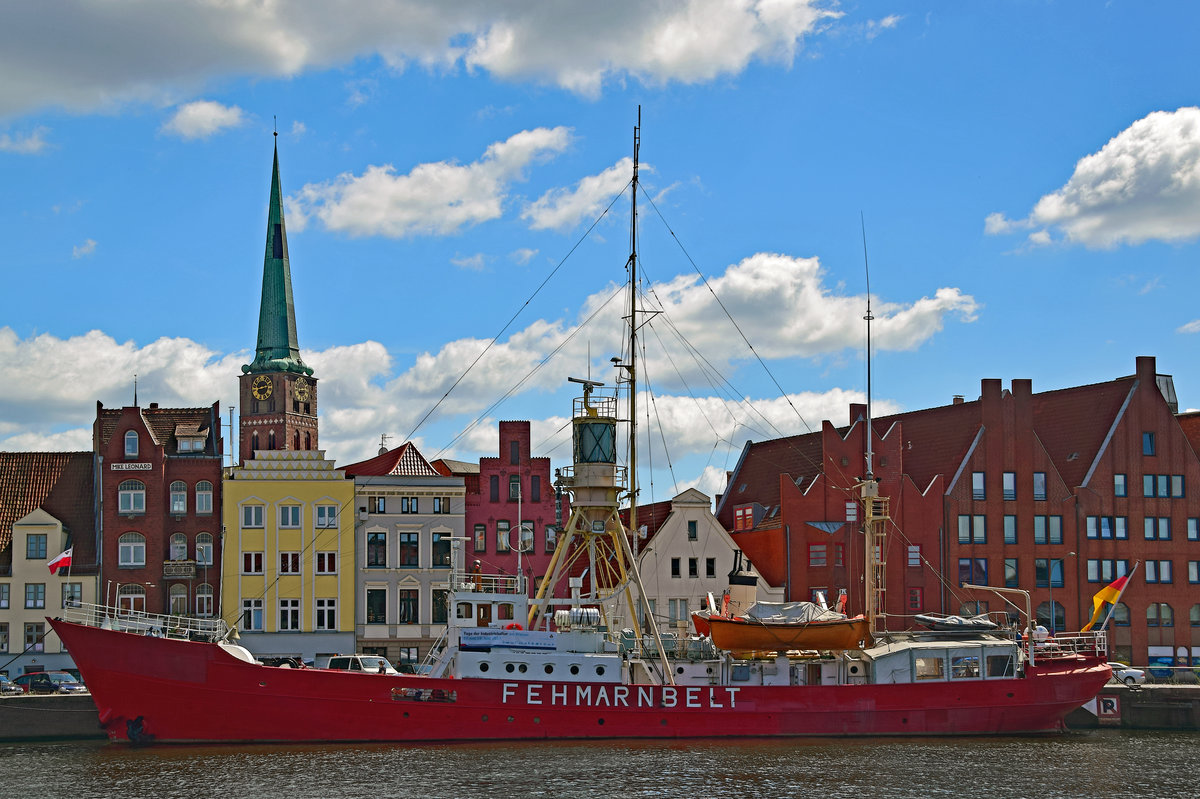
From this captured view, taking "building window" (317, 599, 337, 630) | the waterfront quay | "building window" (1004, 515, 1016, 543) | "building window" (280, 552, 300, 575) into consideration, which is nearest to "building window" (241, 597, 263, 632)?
"building window" (280, 552, 300, 575)

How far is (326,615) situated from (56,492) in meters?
14.2

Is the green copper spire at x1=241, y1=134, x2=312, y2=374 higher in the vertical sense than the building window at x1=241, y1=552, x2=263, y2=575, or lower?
higher

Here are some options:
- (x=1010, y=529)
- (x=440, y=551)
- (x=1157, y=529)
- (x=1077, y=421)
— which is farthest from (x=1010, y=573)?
(x=440, y=551)

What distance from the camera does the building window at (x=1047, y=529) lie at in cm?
6825

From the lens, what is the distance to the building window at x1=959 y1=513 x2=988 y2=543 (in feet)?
224

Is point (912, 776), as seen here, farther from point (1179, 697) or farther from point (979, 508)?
point (979, 508)

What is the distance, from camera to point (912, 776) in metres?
40.6

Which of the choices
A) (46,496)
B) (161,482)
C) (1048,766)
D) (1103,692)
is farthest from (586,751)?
(46,496)

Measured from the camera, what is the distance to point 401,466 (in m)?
66.8

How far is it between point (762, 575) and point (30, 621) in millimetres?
34418

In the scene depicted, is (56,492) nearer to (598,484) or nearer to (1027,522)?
(598,484)

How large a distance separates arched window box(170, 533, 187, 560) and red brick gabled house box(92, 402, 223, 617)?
1.8 inches

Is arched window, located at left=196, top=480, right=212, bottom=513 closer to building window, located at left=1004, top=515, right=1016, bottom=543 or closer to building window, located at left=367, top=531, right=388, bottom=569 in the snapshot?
building window, located at left=367, top=531, right=388, bottom=569

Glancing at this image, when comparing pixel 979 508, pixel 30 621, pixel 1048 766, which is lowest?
pixel 1048 766
